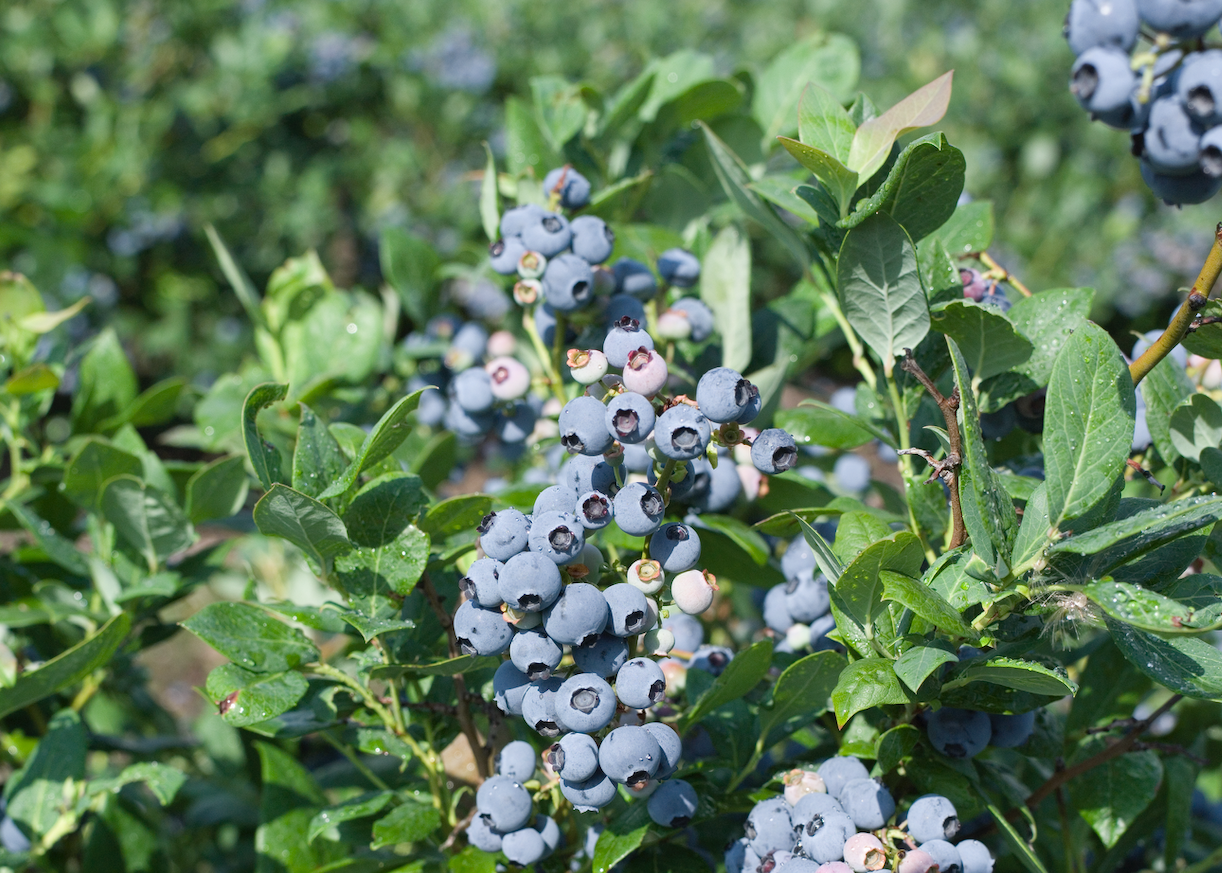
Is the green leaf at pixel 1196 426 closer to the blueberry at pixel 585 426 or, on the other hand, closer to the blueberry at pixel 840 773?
the blueberry at pixel 840 773

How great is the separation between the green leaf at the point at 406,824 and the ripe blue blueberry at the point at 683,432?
56 cm

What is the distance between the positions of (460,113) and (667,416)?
4.34 meters

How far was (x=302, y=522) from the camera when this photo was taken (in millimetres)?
974

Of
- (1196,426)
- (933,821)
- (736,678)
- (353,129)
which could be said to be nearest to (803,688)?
(736,678)

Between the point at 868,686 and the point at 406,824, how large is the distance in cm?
57

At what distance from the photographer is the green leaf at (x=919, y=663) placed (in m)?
0.83

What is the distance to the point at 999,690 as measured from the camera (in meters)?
0.97

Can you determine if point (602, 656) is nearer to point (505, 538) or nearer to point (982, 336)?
point (505, 538)

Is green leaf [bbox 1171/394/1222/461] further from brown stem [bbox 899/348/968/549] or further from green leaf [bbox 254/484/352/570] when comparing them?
green leaf [bbox 254/484/352/570]

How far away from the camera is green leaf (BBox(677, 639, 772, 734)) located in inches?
40.2

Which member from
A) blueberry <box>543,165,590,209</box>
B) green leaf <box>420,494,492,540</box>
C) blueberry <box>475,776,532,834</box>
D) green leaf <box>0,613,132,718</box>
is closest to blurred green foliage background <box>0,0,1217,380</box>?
blueberry <box>543,165,590,209</box>

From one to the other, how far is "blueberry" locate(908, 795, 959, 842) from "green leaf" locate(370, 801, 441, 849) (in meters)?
0.54

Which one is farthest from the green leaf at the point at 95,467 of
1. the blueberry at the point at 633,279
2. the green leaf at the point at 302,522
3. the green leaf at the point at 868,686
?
the green leaf at the point at 868,686

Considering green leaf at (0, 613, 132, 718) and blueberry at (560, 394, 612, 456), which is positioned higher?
blueberry at (560, 394, 612, 456)
